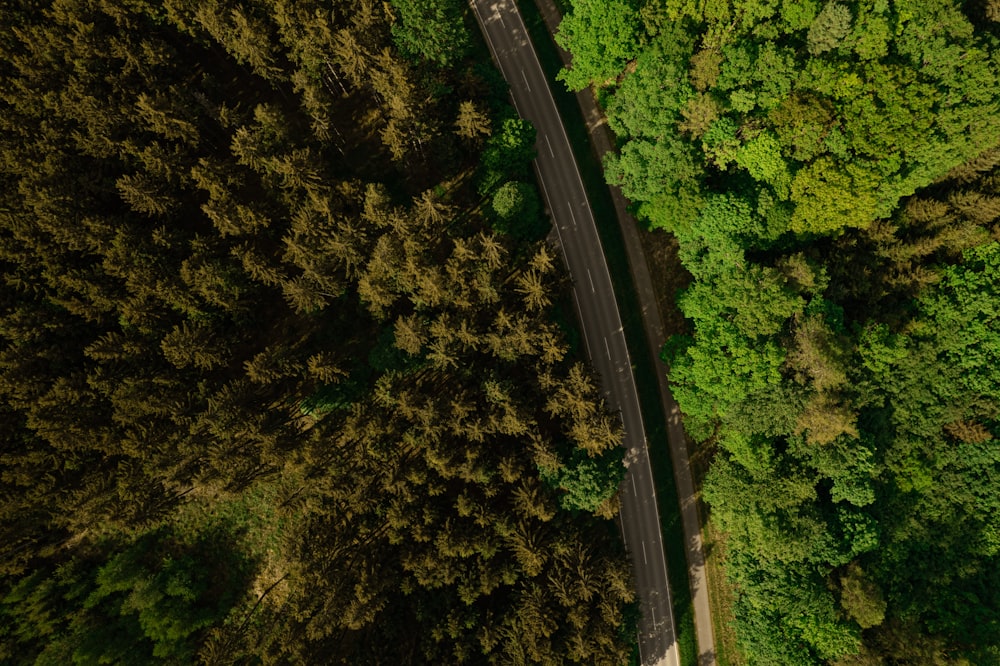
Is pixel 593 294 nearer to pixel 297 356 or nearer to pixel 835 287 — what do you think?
pixel 835 287

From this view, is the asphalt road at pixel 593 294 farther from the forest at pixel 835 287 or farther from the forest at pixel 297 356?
the forest at pixel 297 356

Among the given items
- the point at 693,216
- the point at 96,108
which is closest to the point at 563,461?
the point at 693,216

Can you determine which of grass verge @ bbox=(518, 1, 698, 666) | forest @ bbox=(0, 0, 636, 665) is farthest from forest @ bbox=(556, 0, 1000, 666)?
grass verge @ bbox=(518, 1, 698, 666)

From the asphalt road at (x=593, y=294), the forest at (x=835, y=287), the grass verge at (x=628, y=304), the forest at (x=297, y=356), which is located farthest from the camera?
the grass verge at (x=628, y=304)

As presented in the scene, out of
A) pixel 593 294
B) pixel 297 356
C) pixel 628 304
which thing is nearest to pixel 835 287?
pixel 628 304

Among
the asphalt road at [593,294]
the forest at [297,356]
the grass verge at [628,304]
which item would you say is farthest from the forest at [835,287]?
the asphalt road at [593,294]

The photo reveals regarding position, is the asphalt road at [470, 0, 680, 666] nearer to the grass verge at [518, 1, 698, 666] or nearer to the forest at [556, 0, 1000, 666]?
the grass verge at [518, 1, 698, 666]
